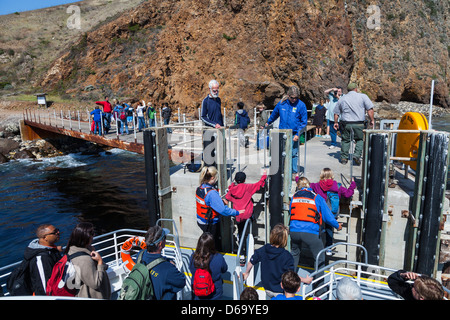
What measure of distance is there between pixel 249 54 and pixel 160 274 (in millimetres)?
31581

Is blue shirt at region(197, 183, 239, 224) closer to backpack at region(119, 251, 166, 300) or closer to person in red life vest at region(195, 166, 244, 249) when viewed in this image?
person in red life vest at region(195, 166, 244, 249)

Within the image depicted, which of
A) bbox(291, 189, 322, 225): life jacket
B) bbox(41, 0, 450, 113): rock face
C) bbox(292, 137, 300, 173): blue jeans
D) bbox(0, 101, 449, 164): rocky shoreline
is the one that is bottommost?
bbox(0, 101, 449, 164): rocky shoreline

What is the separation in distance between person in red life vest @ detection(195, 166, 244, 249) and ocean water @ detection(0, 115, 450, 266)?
23.8 ft

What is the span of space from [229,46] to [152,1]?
1252 centimetres

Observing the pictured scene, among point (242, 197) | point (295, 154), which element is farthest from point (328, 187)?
point (295, 154)

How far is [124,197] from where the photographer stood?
1617 cm

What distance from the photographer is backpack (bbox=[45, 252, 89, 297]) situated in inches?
133

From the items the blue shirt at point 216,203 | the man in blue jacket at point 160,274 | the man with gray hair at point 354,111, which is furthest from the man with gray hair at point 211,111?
the man in blue jacket at point 160,274

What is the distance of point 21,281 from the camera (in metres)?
3.66

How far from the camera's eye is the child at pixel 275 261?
402 centimetres

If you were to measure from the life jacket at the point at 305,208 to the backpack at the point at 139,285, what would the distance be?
233 cm

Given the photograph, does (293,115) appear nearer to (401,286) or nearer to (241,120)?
(401,286)

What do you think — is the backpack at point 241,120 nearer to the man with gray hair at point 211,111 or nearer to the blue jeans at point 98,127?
the man with gray hair at point 211,111

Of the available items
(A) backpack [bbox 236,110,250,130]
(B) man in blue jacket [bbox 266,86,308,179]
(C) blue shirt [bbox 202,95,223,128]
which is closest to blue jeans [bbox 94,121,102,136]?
(A) backpack [bbox 236,110,250,130]
